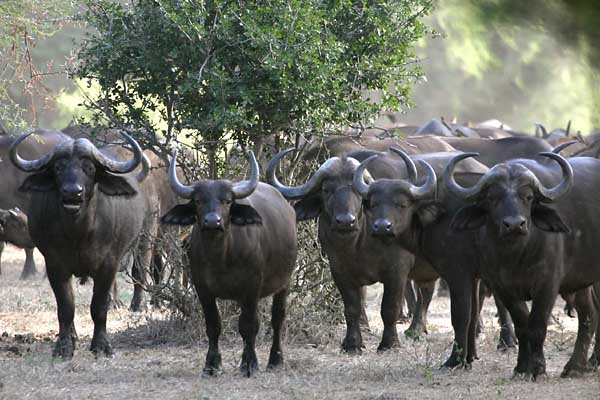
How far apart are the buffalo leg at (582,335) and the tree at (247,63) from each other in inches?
112

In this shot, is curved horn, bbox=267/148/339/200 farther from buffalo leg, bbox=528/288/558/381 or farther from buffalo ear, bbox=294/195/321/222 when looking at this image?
buffalo leg, bbox=528/288/558/381

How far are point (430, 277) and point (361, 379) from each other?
230 centimetres

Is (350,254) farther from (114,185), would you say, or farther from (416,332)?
(114,185)

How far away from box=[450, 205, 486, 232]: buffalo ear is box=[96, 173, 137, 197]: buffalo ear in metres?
2.88

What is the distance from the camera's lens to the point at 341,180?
405 inches

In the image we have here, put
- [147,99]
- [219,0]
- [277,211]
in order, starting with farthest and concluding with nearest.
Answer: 1. [147,99]
2. [219,0]
3. [277,211]

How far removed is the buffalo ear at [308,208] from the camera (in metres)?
10.4

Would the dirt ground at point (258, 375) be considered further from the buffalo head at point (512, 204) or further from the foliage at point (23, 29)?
the foliage at point (23, 29)

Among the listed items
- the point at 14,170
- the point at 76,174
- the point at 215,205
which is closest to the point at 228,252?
the point at 215,205

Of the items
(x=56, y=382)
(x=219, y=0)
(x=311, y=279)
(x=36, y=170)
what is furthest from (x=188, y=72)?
(x=56, y=382)

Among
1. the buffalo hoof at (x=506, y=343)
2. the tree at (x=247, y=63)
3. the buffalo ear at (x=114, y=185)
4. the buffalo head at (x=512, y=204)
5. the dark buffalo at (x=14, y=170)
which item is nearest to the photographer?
the buffalo head at (x=512, y=204)

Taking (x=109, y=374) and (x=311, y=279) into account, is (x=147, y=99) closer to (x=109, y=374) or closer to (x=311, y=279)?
(x=311, y=279)

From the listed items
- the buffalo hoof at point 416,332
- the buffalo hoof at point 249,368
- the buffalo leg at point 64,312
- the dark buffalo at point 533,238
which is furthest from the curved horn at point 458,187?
the buffalo leg at point 64,312

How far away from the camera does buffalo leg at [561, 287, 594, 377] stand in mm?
9188
